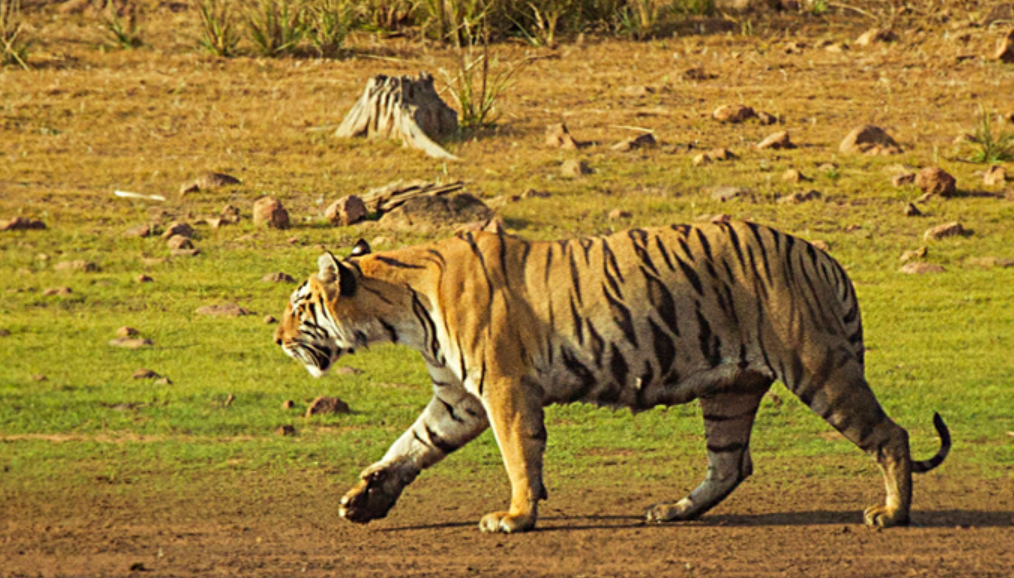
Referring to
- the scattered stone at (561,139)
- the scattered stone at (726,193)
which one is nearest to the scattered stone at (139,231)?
the scattered stone at (561,139)

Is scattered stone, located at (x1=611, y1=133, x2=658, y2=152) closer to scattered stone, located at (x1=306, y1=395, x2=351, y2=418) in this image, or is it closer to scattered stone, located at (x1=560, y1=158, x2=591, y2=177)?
scattered stone, located at (x1=560, y1=158, x2=591, y2=177)

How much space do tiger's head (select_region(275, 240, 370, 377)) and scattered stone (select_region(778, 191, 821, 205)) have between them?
320 inches

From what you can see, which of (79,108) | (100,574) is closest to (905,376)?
(100,574)

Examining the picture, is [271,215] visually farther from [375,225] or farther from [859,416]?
[859,416]

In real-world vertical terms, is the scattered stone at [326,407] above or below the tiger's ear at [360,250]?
below

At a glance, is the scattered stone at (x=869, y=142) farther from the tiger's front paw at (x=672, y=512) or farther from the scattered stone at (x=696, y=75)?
the tiger's front paw at (x=672, y=512)

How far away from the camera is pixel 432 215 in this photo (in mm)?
13516

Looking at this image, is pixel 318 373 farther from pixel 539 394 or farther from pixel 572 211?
pixel 572 211

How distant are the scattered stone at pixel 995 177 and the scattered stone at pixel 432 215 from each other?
16.6 feet

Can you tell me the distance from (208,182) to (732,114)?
582 cm

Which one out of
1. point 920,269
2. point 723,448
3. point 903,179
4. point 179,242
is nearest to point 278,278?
point 179,242

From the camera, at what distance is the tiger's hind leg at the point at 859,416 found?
635 centimetres

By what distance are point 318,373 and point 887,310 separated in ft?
19.3

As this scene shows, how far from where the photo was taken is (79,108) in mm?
16500
